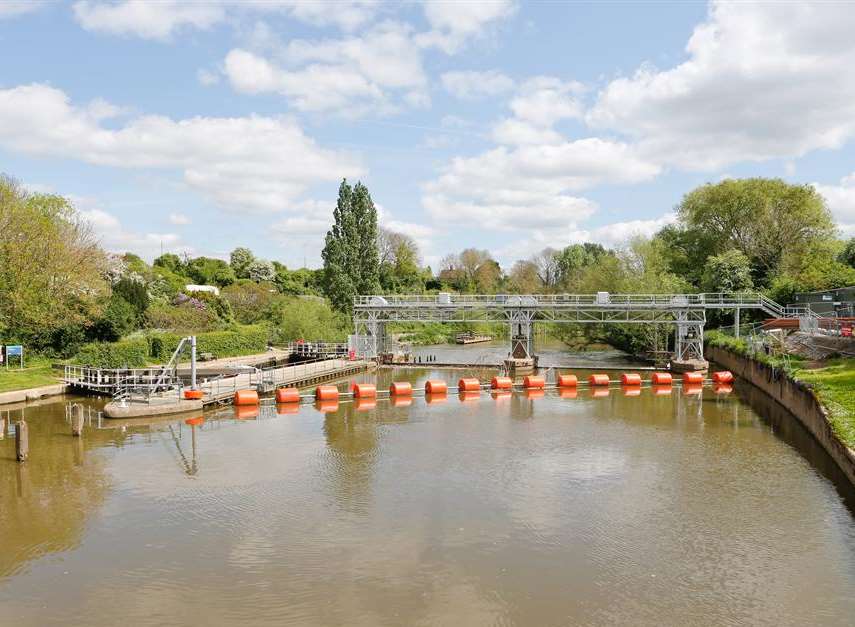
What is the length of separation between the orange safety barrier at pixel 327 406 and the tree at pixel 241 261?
206 feet

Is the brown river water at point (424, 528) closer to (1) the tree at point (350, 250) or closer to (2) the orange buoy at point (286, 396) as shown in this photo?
(2) the orange buoy at point (286, 396)

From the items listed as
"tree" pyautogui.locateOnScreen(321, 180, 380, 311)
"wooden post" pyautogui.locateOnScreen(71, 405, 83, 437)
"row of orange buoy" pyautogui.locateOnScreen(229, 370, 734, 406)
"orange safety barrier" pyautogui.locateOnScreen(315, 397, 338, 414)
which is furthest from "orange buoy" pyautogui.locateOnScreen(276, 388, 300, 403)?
"tree" pyautogui.locateOnScreen(321, 180, 380, 311)

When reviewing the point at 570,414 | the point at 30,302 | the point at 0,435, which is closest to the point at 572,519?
the point at 570,414

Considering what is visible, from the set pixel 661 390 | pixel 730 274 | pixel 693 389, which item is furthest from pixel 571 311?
pixel 730 274

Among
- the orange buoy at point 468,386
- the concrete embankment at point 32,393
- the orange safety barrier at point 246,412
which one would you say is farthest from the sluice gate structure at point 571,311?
the concrete embankment at point 32,393

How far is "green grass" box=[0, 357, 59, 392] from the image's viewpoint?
35469 mm

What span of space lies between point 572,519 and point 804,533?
5.62m

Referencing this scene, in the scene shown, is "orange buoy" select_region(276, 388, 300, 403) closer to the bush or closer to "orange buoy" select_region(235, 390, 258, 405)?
"orange buoy" select_region(235, 390, 258, 405)

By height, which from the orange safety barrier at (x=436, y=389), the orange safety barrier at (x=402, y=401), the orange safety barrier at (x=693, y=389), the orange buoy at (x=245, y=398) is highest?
the orange buoy at (x=245, y=398)

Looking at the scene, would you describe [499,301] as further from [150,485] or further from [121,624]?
[121,624]

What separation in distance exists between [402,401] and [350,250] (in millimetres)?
31220

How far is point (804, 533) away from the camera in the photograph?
15820mm

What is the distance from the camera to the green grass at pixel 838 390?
69.8 ft

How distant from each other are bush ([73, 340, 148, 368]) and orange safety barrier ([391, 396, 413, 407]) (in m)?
18.0
